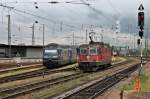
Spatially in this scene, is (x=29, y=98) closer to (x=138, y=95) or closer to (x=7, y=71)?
(x=138, y=95)

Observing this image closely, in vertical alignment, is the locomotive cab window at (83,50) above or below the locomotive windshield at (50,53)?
above

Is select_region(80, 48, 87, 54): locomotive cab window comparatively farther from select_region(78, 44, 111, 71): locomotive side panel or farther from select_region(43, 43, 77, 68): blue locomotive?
select_region(43, 43, 77, 68): blue locomotive

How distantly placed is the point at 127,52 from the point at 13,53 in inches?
3625

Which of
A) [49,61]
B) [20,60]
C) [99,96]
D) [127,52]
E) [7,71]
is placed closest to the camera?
[99,96]

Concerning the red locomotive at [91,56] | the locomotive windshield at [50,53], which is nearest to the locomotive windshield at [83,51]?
the red locomotive at [91,56]

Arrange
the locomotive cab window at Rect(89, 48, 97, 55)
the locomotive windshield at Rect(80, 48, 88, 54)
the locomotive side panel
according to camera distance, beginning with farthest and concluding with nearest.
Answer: the locomotive windshield at Rect(80, 48, 88, 54), the locomotive cab window at Rect(89, 48, 97, 55), the locomotive side panel

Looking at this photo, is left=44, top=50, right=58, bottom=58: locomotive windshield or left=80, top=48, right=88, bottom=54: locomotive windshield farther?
left=44, top=50, right=58, bottom=58: locomotive windshield

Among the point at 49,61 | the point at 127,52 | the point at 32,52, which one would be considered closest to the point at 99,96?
the point at 49,61

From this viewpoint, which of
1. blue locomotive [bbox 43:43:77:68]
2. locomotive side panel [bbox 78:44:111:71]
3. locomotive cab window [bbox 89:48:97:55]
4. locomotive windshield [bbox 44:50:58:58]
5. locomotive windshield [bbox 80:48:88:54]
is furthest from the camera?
locomotive windshield [bbox 44:50:58:58]

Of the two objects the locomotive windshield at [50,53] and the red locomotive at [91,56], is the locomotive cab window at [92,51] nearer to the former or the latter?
the red locomotive at [91,56]

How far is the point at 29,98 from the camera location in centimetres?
2081

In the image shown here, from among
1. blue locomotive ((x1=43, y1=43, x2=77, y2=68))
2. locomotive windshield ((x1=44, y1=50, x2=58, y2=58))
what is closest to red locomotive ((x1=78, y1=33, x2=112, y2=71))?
blue locomotive ((x1=43, y1=43, x2=77, y2=68))

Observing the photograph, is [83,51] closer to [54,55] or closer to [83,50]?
[83,50]

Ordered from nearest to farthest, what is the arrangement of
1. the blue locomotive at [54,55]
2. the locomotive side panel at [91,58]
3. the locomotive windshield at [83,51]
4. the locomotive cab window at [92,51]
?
the locomotive side panel at [91,58], the locomotive cab window at [92,51], the locomotive windshield at [83,51], the blue locomotive at [54,55]
